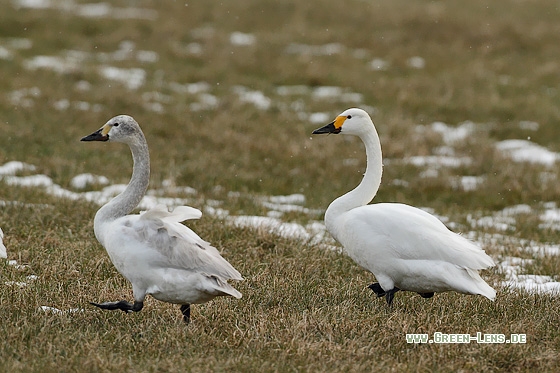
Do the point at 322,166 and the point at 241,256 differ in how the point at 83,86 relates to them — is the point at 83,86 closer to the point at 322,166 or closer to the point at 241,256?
the point at 322,166

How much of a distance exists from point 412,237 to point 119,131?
2265 millimetres

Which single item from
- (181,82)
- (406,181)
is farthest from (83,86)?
(406,181)

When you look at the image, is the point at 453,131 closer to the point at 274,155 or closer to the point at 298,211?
the point at 274,155

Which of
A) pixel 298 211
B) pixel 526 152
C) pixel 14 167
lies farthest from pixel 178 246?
pixel 526 152

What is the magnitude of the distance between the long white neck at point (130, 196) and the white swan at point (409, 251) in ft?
5.17

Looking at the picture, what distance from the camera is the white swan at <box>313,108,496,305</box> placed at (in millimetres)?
5660

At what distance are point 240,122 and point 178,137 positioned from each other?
4.34 feet

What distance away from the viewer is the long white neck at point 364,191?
249 inches

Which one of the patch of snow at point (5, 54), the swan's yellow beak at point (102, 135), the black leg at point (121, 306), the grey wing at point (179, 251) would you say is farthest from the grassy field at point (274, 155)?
the swan's yellow beak at point (102, 135)

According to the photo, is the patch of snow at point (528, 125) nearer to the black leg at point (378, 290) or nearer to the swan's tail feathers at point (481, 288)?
the black leg at point (378, 290)

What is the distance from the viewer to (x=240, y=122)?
14320 millimetres

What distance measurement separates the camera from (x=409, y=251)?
580cm

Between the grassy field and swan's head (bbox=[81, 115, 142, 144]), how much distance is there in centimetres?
121

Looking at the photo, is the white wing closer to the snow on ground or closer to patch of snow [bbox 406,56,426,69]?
the snow on ground
